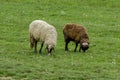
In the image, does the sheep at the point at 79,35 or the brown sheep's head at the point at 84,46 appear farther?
the sheep at the point at 79,35

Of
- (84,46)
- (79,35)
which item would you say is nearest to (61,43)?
(79,35)

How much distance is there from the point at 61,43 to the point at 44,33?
15.8 ft

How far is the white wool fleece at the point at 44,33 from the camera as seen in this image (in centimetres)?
1967

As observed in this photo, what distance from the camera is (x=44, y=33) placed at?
1995 cm

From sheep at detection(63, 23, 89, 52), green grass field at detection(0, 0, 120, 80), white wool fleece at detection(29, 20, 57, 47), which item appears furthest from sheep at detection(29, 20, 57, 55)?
sheep at detection(63, 23, 89, 52)

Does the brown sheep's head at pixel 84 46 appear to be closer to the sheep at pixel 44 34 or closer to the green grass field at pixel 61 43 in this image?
the green grass field at pixel 61 43

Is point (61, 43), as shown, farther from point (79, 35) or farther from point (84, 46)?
point (84, 46)

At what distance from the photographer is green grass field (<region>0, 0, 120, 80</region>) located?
608 inches

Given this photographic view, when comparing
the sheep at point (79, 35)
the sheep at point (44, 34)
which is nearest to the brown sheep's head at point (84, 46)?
the sheep at point (79, 35)

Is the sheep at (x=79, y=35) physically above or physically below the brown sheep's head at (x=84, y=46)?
above

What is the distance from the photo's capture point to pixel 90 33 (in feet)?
92.7

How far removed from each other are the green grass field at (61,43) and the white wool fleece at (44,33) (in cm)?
73

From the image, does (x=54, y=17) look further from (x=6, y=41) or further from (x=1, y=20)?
(x=6, y=41)

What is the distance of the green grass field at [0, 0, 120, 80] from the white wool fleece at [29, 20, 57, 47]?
0.73 m
